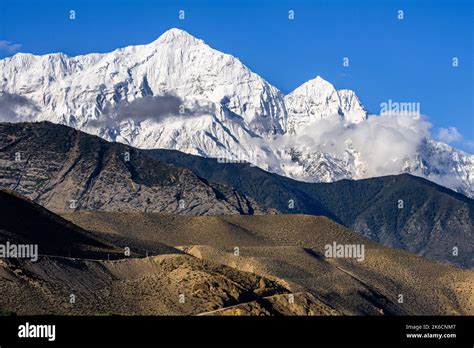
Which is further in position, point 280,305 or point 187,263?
point 187,263

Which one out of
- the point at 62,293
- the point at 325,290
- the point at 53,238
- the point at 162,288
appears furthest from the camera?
the point at 325,290

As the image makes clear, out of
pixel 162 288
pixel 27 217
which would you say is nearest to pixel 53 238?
A: pixel 27 217

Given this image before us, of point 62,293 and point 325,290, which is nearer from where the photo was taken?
point 62,293

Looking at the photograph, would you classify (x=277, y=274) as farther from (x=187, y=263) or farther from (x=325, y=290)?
(x=187, y=263)

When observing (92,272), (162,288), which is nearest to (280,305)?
(162,288)

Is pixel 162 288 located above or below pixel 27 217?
below
